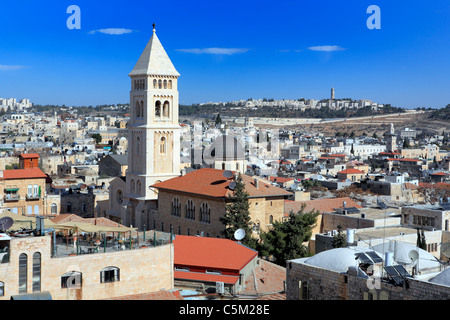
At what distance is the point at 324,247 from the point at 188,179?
10.6 meters

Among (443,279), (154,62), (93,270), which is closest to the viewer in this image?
(443,279)

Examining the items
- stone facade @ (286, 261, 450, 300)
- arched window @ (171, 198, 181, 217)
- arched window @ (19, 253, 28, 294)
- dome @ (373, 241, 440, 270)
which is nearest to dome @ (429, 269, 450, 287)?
stone facade @ (286, 261, 450, 300)

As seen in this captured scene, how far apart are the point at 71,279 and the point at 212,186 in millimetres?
16366

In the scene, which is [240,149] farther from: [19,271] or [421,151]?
[421,151]

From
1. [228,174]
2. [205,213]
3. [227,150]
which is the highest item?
[227,150]

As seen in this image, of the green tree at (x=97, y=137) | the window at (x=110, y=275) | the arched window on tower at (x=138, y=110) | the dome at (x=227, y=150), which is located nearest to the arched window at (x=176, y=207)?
the arched window on tower at (x=138, y=110)

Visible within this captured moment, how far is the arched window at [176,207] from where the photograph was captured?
112 feet

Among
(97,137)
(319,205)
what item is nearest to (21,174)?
(319,205)

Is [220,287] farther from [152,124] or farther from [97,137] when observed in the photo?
[97,137]

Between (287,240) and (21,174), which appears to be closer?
(287,240)

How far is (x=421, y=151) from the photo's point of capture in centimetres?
11338

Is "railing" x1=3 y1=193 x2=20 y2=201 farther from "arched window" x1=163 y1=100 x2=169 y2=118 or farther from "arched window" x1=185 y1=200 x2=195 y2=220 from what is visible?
"arched window" x1=185 y1=200 x2=195 y2=220

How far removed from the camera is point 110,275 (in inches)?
656

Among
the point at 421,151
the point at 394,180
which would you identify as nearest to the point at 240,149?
the point at 394,180
